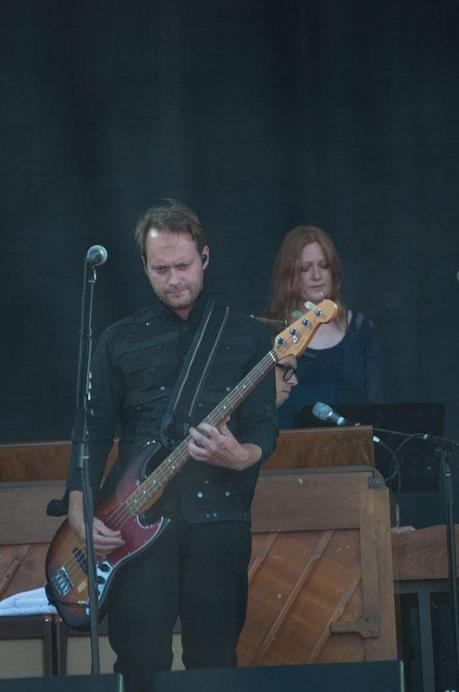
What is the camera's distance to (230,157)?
7199mm

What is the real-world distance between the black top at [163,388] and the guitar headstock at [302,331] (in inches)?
2.0

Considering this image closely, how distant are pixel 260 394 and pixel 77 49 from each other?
297 centimetres

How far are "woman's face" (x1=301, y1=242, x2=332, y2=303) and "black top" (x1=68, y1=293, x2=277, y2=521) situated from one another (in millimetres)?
1483

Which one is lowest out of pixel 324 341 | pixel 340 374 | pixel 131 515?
pixel 131 515

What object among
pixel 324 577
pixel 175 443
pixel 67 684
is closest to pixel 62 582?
pixel 175 443

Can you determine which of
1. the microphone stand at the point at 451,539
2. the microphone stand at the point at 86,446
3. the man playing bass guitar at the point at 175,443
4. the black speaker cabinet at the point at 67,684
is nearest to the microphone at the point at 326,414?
the microphone stand at the point at 451,539

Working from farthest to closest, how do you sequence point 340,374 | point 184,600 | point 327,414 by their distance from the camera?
point 340,374
point 327,414
point 184,600

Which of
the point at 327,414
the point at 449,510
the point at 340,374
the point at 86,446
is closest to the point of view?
the point at 86,446

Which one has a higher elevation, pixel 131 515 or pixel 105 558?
pixel 131 515

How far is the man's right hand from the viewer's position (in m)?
4.52

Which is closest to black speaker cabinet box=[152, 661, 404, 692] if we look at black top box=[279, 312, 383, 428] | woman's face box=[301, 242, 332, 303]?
black top box=[279, 312, 383, 428]

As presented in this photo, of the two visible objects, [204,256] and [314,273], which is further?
[314,273]

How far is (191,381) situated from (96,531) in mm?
518

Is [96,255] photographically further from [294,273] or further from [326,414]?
[294,273]
